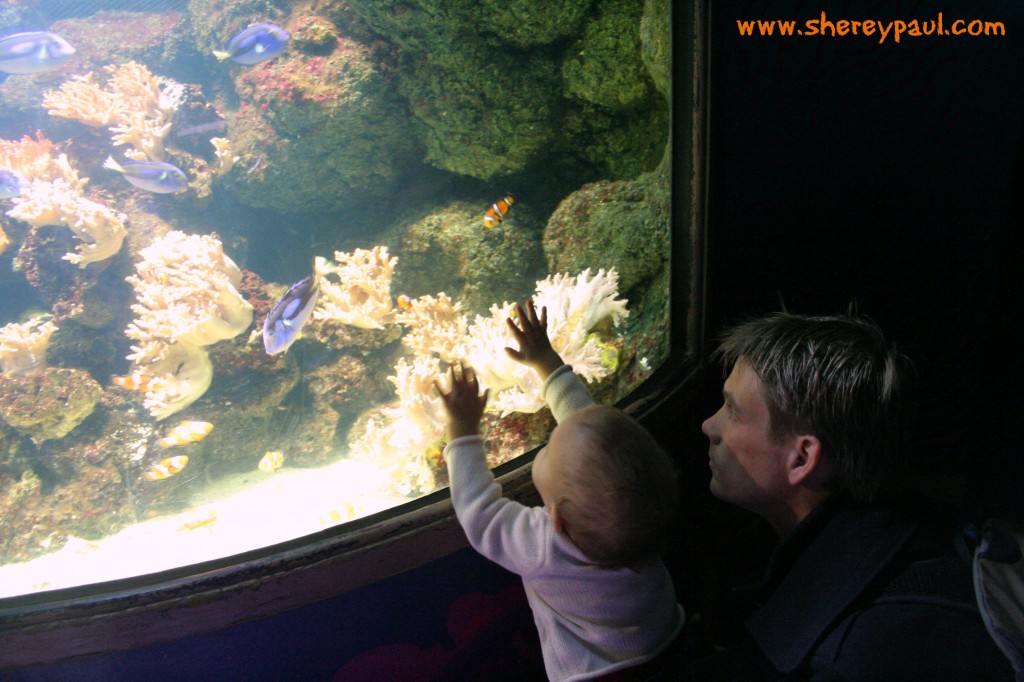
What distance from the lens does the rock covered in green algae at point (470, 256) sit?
405 centimetres

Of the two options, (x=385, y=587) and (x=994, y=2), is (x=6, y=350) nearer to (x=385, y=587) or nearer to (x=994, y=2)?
(x=385, y=587)

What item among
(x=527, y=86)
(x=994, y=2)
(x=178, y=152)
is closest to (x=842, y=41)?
(x=994, y=2)

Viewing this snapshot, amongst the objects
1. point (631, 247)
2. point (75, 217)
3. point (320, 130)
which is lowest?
point (631, 247)

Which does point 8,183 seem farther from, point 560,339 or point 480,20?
point 560,339

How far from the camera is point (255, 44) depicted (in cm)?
443

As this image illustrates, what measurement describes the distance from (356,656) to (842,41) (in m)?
2.25

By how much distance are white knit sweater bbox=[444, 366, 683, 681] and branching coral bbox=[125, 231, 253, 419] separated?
3.43m

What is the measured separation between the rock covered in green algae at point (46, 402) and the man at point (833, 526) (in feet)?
14.7

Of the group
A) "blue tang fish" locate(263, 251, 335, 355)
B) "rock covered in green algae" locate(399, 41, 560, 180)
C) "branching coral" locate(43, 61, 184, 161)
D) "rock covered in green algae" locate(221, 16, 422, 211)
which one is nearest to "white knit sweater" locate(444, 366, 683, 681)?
"blue tang fish" locate(263, 251, 335, 355)

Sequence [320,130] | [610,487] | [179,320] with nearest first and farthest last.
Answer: [610,487] → [179,320] → [320,130]

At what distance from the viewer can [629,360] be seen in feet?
7.00

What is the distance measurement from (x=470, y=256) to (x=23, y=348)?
11.4 feet

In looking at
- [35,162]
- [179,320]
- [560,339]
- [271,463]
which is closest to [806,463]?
[560,339]

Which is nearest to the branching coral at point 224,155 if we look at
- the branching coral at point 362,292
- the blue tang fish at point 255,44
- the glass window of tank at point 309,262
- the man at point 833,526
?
the glass window of tank at point 309,262
